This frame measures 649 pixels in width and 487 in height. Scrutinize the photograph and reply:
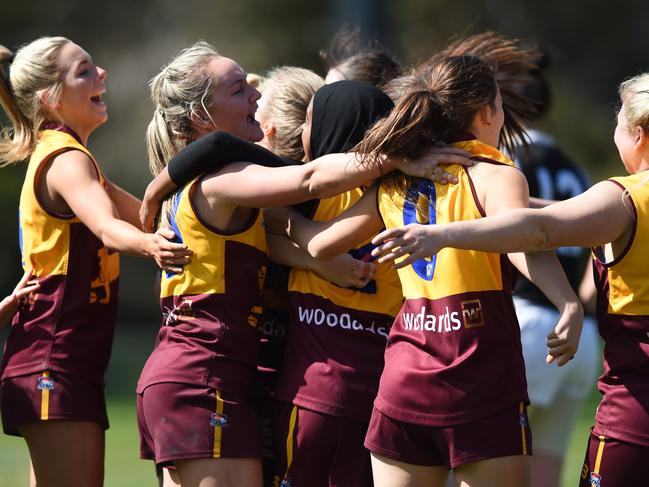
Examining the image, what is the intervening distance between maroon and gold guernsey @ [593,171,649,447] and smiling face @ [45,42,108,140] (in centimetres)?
223

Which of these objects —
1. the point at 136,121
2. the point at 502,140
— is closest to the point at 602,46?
the point at 136,121

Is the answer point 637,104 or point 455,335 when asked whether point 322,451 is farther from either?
point 637,104

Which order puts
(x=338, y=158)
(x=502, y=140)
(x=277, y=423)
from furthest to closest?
(x=502, y=140), (x=277, y=423), (x=338, y=158)

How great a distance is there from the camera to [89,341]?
4188 mm

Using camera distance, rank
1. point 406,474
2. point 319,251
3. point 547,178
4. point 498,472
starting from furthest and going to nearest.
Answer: point 547,178
point 319,251
point 406,474
point 498,472

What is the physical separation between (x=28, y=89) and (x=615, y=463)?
274 centimetres

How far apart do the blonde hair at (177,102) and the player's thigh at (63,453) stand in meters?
0.92

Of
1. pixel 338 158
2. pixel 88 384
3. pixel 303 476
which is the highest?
pixel 338 158

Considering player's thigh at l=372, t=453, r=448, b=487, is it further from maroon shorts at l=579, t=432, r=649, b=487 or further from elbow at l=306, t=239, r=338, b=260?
elbow at l=306, t=239, r=338, b=260

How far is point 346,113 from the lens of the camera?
11.8 ft

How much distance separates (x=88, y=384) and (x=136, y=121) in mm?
16314

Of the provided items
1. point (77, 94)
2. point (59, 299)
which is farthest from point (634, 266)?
point (77, 94)

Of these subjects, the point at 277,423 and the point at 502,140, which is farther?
the point at 502,140

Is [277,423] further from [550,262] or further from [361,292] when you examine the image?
[550,262]
